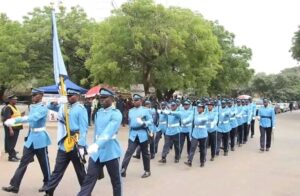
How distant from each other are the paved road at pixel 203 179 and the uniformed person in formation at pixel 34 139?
1.32 feet

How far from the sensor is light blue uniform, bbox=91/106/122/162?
6691 millimetres

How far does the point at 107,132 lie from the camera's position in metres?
6.64

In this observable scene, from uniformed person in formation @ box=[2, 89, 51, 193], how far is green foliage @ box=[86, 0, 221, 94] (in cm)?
1857

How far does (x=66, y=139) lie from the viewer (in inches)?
302

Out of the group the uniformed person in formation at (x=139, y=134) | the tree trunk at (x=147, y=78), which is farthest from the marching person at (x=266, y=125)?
the tree trunk at (x=147, y=78)

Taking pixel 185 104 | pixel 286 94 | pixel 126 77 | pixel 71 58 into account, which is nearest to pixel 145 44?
pixel 126 77

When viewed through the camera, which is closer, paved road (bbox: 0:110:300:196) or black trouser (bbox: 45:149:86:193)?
black trouser (bbox: 45:149:86:193)

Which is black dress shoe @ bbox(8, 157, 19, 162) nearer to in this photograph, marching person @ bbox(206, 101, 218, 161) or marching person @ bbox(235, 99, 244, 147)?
marching person @ bbox(206, 101, 218, 161)

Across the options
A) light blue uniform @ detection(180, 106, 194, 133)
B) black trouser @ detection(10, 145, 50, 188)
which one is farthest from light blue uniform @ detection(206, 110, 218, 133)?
black trouser @ detection(10, 145, 50, 188)

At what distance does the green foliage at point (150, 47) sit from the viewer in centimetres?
2733

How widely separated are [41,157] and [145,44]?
19.5 meters

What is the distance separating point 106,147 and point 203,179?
383 cm

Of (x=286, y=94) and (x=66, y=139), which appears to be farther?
(x=286, y=94)

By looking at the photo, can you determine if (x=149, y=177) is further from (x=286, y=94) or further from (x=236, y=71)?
(x=286, y=94)
